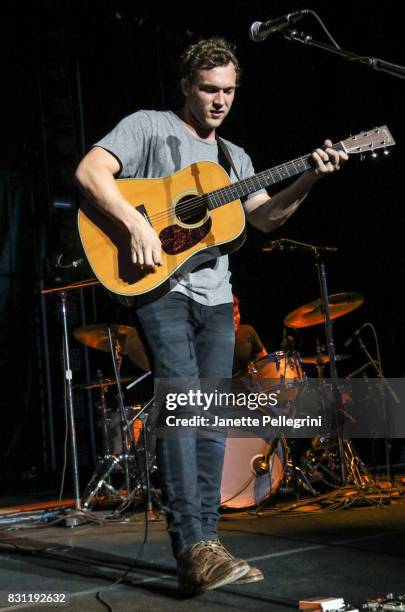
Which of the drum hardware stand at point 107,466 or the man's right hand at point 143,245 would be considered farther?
the drum hardware stand at point 107,466

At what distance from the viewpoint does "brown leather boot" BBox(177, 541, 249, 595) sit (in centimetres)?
234

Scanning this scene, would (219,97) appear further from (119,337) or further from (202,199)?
(119,337)

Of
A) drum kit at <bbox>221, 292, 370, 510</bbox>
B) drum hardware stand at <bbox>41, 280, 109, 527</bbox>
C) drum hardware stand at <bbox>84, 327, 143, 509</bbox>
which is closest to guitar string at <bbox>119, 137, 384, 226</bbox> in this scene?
drum hardware stand at <bbox>41, 280, 109, 527</bbox>

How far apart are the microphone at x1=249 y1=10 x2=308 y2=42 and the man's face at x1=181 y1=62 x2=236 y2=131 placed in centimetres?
24

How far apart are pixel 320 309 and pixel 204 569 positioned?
352 centimetres

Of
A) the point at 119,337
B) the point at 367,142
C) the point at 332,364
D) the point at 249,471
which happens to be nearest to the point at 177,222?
the point at 367,142

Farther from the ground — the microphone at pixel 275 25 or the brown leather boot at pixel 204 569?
the microphone at pixel 275 25

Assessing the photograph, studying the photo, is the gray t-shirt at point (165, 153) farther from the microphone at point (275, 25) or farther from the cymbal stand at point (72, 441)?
the cymbal stand at point (72, 441)

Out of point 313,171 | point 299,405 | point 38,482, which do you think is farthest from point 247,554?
point 38,482

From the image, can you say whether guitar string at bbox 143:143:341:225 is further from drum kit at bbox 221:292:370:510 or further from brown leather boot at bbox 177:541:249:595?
drum kit at bbox 221:292:370:510

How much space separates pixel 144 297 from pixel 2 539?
7.92 feet

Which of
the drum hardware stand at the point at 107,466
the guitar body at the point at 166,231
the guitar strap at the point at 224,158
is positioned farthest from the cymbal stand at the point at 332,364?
the guitar body at the point at 166,231

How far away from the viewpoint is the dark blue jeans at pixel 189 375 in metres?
2.47

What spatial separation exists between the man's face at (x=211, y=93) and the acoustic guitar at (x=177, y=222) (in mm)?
176
